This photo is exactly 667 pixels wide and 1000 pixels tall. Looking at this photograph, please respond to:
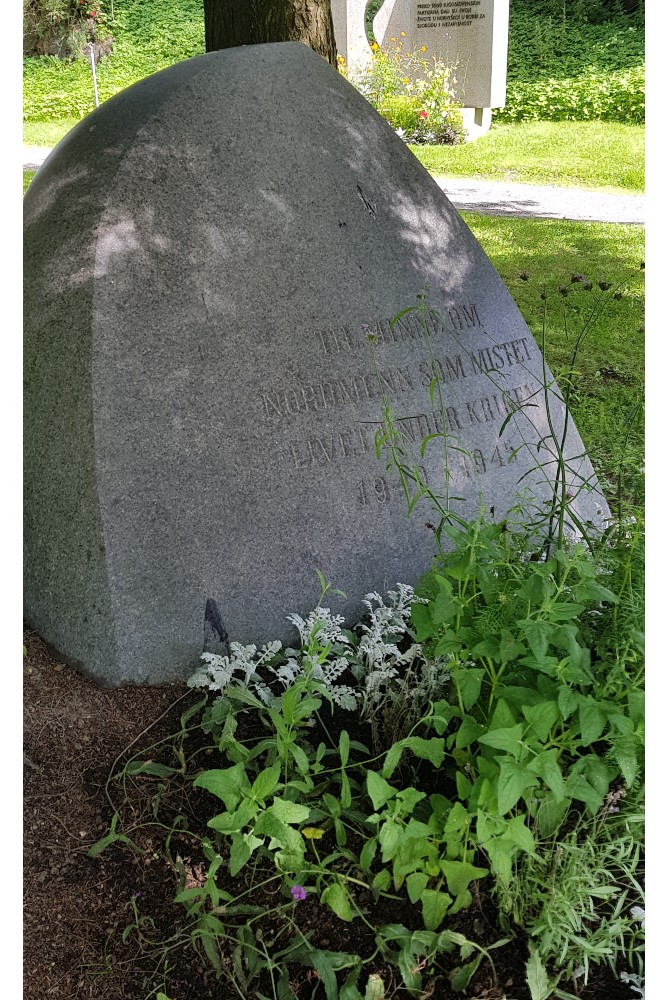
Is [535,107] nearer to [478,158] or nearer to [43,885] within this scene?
[478,158]

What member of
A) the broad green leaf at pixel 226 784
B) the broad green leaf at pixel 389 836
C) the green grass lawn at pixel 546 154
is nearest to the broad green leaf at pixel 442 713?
the broad green leaf at pixel 389 836

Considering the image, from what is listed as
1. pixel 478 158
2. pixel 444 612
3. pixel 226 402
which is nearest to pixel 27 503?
pixel 226 402

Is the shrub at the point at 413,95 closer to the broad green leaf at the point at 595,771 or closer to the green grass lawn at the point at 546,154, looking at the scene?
the green grass lawn at the point at 546,154

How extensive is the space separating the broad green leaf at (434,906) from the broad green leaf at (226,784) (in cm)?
46

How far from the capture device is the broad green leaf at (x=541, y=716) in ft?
6.18

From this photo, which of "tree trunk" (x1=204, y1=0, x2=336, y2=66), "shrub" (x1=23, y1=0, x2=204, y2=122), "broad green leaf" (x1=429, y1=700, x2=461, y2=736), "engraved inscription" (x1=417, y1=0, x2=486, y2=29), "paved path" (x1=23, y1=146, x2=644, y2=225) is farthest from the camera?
"shrub" (x1=23, y1=0, x2=204, y2=122)

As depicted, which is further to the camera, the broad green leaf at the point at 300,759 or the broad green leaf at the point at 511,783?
the broad green leaf at the point at 300,759

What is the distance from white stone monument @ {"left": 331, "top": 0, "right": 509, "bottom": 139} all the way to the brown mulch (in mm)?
12648

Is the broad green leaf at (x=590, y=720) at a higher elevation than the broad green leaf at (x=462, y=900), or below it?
higher

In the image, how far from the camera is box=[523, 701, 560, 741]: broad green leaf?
6.18ft

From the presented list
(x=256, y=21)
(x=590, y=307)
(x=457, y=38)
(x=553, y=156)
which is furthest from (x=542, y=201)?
(x=256, y=21)

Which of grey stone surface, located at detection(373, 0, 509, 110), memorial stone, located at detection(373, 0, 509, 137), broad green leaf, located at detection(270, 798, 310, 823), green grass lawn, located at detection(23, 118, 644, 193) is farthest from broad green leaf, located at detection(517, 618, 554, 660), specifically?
grey stone surface, located at detection(373, 0, 509, 110)

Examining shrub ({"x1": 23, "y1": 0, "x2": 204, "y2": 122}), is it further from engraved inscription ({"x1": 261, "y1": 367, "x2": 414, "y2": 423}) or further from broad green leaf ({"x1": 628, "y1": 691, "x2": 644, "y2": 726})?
broad green leaf ({"x1": 628, "y1": 691, "x2": 644, "y2": 726})

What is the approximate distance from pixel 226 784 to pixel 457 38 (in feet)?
46.5
